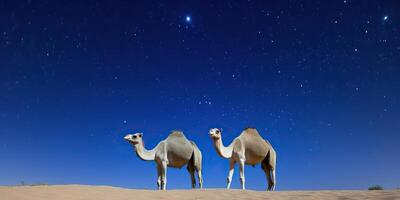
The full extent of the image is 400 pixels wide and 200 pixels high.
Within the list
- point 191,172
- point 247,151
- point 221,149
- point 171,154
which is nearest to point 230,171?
point 221,149

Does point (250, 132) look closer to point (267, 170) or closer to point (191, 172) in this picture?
point (267, 170)

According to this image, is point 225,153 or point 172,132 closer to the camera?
point 225,153

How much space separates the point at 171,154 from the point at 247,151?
2.74 m

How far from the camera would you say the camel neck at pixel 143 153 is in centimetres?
1571

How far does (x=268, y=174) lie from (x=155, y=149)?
4653mm

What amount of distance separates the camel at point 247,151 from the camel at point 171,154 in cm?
191

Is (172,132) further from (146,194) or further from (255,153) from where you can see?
(146,194)

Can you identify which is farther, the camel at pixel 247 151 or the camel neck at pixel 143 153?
the camel neck at pixel 143 153

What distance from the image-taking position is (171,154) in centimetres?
1612

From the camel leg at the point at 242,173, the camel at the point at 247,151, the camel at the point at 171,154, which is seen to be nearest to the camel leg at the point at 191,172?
the camel at the point at 171,154

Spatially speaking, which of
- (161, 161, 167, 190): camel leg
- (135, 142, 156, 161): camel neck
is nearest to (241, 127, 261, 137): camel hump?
(161, 161, 167, 190): camel leg

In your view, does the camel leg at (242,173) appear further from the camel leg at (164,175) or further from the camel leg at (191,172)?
the camel leg at (191,172)

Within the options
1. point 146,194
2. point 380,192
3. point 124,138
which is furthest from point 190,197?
point 124,138

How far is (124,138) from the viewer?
52.0 ft
